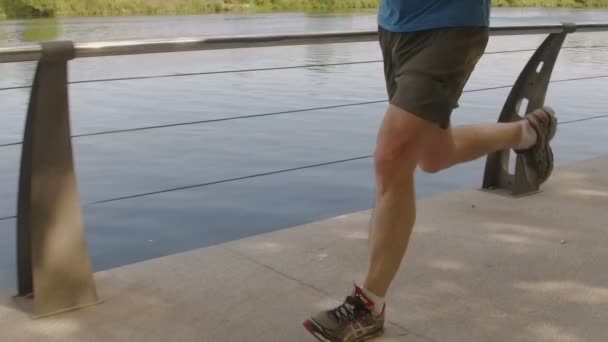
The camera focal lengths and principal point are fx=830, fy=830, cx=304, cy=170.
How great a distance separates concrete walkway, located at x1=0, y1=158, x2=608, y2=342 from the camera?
2439 millimetres

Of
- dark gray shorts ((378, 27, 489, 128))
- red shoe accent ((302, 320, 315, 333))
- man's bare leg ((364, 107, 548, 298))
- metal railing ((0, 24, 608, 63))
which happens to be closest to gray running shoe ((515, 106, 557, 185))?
metal railing ((0, 24, 608, 63))

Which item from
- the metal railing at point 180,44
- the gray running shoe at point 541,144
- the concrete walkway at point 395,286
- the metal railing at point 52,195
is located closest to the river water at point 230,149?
the metal railing at point 180,44

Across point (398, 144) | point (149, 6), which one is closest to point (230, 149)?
point (398, 144)

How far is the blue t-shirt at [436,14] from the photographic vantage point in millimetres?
2264

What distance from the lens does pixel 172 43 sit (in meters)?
2.71

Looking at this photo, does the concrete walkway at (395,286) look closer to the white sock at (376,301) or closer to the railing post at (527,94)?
the white sock at (376,301)

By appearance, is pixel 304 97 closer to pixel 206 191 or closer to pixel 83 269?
pixel 206 191

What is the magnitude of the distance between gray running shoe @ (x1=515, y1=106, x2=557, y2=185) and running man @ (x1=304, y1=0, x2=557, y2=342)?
0.96 meters

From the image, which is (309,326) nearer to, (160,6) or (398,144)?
(398,144)

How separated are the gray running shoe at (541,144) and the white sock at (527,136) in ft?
0.05

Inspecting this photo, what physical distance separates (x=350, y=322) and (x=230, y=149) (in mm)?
4954

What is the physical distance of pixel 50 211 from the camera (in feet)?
8.34

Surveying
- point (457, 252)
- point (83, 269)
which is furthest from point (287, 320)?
point (457, 252)

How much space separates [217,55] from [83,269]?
50.5 ft
